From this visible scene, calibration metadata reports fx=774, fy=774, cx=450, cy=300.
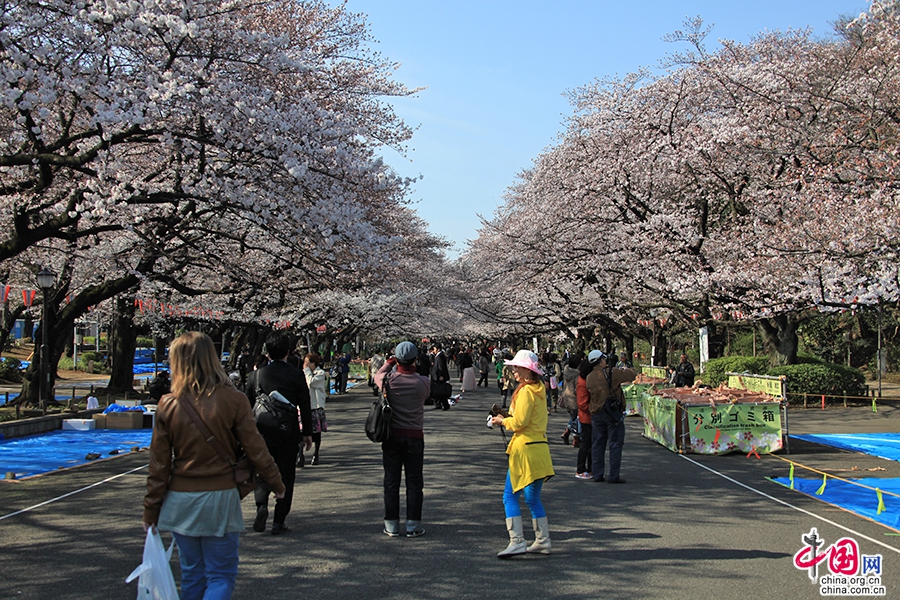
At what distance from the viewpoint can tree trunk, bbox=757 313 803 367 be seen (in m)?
23.5

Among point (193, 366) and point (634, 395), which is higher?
point (193, 366)

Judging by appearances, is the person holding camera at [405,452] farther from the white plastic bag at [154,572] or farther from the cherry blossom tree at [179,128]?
the cherry blossom tree at [179,128]

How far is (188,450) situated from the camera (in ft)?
13.1

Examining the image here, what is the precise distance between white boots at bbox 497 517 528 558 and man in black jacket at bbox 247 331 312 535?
2.04 meters

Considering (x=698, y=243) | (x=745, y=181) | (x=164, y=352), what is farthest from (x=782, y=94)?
(x=164, y=352)

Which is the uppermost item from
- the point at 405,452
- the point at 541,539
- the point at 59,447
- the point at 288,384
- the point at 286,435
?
the point at 288,384

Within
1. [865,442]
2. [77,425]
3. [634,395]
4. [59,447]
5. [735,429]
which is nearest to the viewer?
[735,429]

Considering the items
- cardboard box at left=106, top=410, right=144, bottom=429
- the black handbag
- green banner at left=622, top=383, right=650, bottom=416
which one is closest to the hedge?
green banner at left=622, top=383, right=650, bottom=416

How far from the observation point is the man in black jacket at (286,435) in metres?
7.02

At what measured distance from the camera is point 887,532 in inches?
278

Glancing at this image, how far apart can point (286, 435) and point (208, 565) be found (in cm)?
311

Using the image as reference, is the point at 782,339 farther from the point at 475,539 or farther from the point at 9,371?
the point at 9,371

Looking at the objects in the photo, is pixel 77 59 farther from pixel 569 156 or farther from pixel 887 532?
pixel 569 156

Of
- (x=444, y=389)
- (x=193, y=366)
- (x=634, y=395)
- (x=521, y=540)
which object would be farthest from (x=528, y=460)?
(x=634, y=395)
